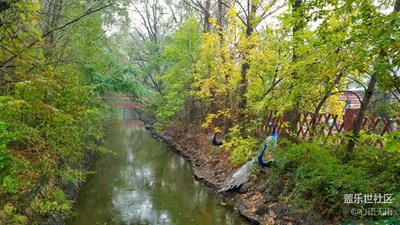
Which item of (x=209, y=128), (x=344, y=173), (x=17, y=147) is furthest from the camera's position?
(x=209, y=128)

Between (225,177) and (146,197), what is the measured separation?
252 cm

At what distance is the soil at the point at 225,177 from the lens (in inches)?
236

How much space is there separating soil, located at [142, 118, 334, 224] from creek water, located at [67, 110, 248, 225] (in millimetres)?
294

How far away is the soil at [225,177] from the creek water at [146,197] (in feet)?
0.96

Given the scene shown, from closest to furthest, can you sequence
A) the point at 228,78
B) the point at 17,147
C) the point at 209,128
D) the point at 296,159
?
the point at 17,147
the point at 296,159
the point at 228,78
the point at 209,128

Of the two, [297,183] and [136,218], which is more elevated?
[297,183]

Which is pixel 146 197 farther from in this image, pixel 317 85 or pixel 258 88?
pixel 317 85

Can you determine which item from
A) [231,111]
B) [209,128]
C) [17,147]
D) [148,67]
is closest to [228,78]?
[231,111]

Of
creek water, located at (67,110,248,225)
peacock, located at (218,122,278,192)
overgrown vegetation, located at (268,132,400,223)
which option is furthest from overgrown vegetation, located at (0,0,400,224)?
creek water, located at (67,110,248,225)

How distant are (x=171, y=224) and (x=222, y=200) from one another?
183 centimetres

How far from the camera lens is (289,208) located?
19.1ft

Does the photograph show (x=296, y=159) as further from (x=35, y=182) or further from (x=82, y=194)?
(x=82, y=194)

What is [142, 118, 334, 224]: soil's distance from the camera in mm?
5984

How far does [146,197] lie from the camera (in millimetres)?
8219
